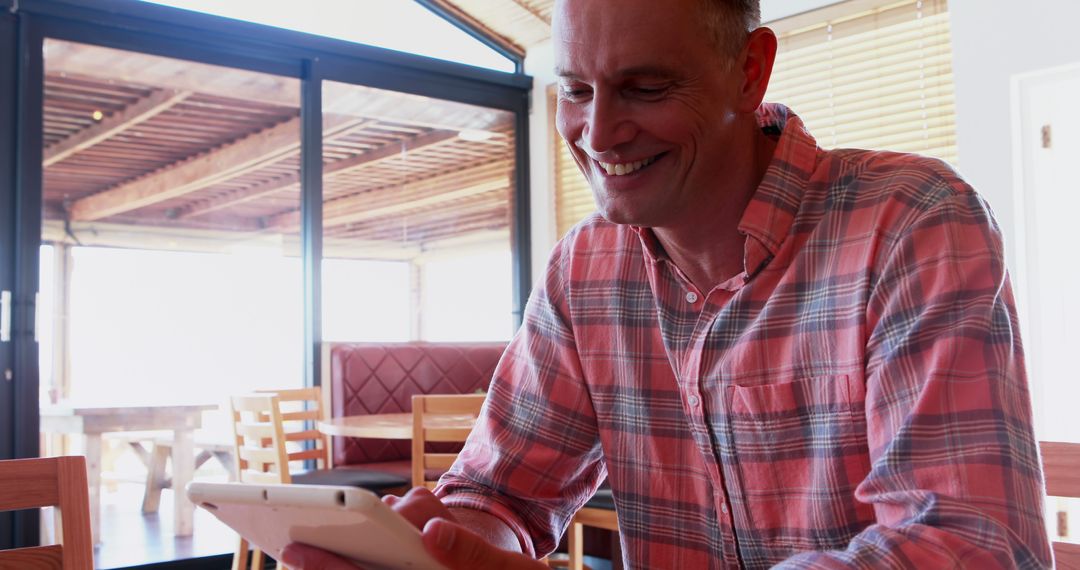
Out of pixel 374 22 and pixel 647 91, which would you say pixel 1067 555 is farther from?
pixel 374 22

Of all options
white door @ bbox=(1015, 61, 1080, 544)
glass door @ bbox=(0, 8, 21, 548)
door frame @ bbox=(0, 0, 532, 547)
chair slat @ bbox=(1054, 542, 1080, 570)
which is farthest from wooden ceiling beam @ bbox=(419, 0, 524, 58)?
chair slat @ bbox=(1054, 542, 1080, 570)

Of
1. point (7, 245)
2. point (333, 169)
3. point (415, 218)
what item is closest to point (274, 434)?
point (7, 245)

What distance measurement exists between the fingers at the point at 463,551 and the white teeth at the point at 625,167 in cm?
43

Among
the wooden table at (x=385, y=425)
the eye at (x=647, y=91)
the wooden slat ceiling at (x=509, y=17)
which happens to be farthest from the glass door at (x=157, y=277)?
the eye at (x=647, y=91)

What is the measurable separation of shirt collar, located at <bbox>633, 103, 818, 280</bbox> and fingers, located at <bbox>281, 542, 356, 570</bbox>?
20.1 inches

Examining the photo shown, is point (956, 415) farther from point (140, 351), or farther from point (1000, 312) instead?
point (140, 351)

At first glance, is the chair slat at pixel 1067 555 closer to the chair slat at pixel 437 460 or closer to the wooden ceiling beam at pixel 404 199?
the chair slat at pixel 437 460

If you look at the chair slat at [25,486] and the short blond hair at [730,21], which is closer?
the short blond hair at [730,21]

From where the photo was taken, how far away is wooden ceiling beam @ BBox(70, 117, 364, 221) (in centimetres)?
463

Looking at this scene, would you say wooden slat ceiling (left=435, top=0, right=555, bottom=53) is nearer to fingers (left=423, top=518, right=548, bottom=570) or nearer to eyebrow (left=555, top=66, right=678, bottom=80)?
eyebrow (left=555, top=66, right=678, bottom=80)

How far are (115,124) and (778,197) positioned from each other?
4.33 metres

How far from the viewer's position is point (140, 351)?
473 centimetres

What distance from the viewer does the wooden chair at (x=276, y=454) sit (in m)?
3.94

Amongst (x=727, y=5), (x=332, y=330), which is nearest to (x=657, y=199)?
(x=727, y=5)
